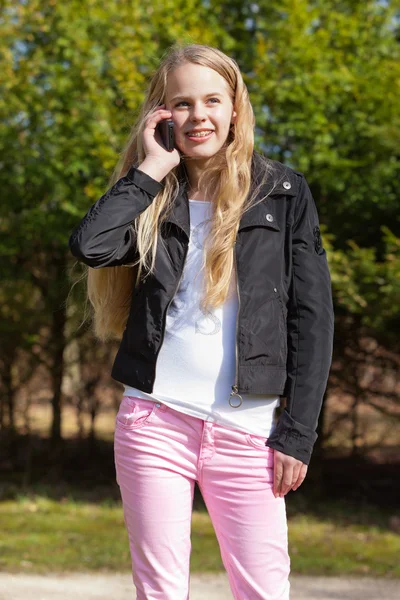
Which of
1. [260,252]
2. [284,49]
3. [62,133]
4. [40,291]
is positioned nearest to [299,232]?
[260,252]

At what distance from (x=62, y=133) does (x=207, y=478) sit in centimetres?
563

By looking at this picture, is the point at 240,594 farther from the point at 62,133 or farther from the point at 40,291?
the point at 40,291

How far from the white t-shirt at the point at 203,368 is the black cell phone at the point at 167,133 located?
13.7 inches

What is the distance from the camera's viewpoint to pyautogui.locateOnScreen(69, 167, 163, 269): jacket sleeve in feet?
7.26

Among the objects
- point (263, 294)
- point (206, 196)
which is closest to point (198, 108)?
point (206, 196)

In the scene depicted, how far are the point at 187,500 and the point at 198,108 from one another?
1.07m

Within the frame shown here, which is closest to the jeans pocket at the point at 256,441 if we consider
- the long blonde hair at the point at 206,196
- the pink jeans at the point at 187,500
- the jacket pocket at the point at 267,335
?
the pink jeans at the point at 187,500

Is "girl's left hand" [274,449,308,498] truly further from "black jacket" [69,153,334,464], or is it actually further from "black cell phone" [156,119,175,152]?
"black cell phone" [156,119,175,152]

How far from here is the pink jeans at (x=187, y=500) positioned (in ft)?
7.04

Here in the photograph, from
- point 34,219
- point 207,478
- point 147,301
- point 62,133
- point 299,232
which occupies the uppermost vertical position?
point 62,133

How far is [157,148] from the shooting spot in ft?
7.64

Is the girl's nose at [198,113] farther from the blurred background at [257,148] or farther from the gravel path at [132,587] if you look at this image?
the blurred background at [257,148]

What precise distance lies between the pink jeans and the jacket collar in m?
0.52

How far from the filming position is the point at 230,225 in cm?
222
